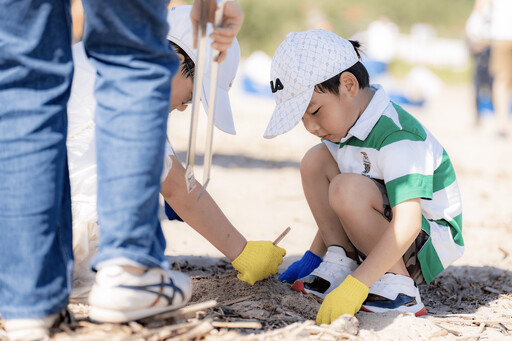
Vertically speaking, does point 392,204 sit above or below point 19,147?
below

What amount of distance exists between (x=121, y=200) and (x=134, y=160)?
8 cm

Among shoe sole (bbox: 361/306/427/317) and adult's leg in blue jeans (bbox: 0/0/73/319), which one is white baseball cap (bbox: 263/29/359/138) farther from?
adult's leg in blue jeans (bbox: 0/0/73/319)

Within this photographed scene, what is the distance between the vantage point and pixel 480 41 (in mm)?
7082

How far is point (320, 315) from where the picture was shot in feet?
5.75

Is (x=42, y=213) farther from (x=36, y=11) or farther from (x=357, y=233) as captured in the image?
(x=357, y=233)

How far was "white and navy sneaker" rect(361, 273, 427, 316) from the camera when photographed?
189 cm

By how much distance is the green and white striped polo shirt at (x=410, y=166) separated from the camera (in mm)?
1865

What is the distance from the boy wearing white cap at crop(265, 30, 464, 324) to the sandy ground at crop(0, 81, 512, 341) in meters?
0.14

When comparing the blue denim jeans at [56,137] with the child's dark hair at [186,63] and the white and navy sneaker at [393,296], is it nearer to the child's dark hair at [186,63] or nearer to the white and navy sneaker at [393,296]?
the child's dark hair at [186,63]

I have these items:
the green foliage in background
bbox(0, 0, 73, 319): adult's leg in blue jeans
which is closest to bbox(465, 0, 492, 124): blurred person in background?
the green foliage in background

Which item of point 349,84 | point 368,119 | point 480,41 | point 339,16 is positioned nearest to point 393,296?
point 368,119

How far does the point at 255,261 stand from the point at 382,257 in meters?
0.46

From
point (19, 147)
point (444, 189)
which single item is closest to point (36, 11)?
point (19, 147)

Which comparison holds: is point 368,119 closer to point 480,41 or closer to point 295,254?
point 295,254
